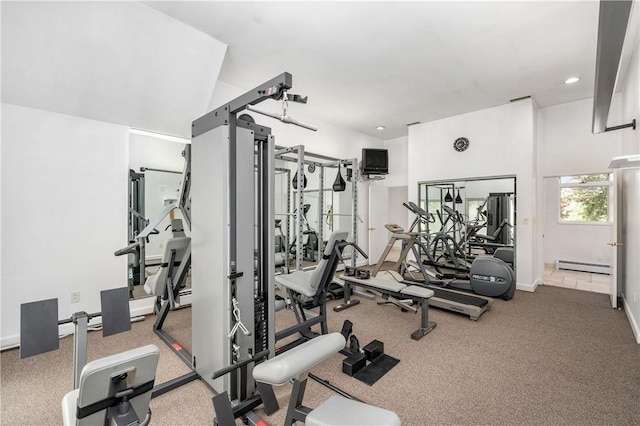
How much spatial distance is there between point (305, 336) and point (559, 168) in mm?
5437

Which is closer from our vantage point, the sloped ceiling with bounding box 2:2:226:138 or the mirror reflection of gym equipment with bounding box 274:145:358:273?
the sloped ceiling with bounding box 2:2:226:138

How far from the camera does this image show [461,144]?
573cm

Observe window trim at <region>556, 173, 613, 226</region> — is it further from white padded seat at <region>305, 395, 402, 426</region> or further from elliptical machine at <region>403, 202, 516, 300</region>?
white padded seat at <region>305, 395, 402, 426</region>

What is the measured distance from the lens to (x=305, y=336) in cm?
286

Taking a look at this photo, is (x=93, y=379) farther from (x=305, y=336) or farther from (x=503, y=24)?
(x=503, y=24)

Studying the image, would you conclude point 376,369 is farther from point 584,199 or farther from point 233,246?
point 584,199

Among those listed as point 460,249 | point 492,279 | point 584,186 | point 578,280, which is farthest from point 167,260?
point 584,186

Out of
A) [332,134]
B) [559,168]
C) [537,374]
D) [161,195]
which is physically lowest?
[537,374]

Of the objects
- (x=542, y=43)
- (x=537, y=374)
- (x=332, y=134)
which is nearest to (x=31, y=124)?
(x=332, y=134)

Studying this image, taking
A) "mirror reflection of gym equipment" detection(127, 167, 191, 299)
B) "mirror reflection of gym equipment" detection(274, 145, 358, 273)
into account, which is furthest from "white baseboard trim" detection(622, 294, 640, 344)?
"mirror reflection of gym equipment" detection(127, 167, 191, 299)

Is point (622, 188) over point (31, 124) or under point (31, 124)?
under

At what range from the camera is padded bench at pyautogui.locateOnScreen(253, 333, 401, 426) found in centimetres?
109

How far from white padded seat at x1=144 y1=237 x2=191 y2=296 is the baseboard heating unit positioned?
300 inches

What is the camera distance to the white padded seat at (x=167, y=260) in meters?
2.83
